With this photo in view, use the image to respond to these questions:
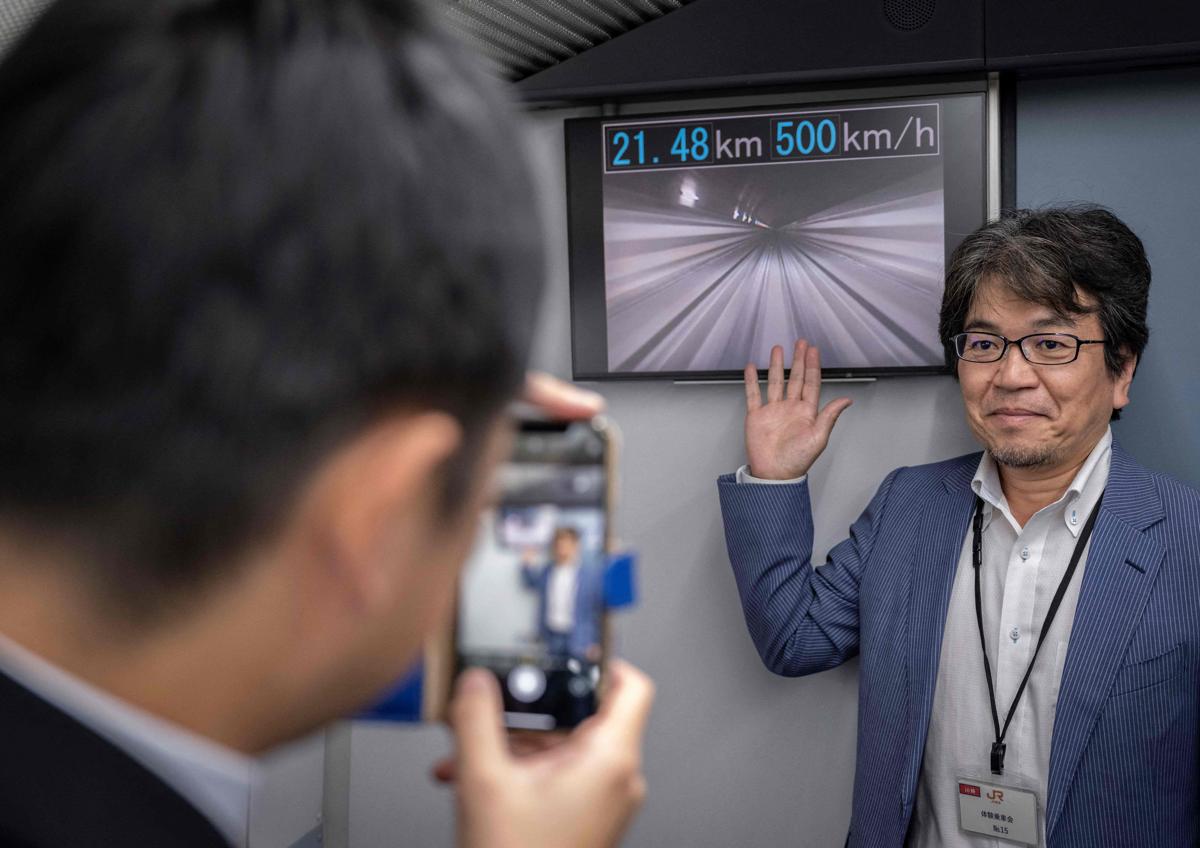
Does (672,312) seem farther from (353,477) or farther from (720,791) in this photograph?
(353,477)

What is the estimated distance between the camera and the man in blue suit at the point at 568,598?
29.2 inches

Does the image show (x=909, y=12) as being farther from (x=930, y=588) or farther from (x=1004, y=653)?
(x=1004, y=653)

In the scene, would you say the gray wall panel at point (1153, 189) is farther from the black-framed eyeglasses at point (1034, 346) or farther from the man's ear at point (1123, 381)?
the black-framed eyeglasses at point (1034, 346)

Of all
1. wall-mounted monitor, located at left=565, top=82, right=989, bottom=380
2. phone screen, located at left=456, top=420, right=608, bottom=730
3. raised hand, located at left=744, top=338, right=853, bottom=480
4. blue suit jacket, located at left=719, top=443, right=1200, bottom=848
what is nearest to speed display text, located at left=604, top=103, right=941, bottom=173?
wall-mounted monitor, located at left=565, top=82, right=989, bottom=380

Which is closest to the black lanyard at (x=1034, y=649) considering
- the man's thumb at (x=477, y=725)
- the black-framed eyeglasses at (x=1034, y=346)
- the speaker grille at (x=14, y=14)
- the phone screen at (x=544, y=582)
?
the black-framed eyeglasses at (x=1034, y=346)

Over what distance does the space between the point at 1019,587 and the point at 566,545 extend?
4.47ft

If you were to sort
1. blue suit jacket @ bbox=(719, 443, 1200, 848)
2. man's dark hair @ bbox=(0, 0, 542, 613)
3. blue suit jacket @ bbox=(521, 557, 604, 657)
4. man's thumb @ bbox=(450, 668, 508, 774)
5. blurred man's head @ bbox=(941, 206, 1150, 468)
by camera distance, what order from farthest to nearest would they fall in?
blurred man's head @ bbox=(941, 206, 1150, 468), blue suit jacket @ bbox=(719, 443, 1200, 848), blue suit jacket @ bbox=(521, 557, 604, 657), man's thumb @ bbox=(450, 668, 508, 774), man's dark hair @ bbox=(0, 0, 542, 613)

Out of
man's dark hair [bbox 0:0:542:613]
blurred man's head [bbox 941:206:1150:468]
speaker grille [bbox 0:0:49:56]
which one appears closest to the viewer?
man's dark hair [bbox 0:0:542:613]

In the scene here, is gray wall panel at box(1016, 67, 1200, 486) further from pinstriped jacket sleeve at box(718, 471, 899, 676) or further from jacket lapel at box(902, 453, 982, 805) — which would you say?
pinstriped jacket sleeve at box(718, 471, 899, 676)

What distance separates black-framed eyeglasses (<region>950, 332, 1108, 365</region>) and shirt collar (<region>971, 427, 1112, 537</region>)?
0.19 m

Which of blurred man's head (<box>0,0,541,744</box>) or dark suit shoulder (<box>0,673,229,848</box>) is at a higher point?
blurred man's head (<box>0,0,541,744</box>)

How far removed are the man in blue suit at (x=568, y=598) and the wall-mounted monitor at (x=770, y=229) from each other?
5.03 feet

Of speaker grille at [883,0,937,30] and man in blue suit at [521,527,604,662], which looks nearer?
man in blue suit at [521,527,604,662]

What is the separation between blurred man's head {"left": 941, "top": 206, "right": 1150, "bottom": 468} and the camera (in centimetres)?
181
